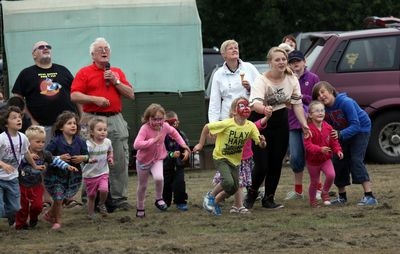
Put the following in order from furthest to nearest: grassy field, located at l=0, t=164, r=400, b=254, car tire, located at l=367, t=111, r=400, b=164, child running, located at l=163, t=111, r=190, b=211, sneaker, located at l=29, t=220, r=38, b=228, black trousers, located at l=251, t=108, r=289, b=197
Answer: car tire, located at l=367, t=111, r=400, b=164, child running, located at l=163, t=111, r=190, b=211, black trousers, located at l=251, t=108, r=289, b=197, sneaker, located at l=29, t=220, r=38, b=228, grassy field, located at l=0, t=164, r=400, b=254

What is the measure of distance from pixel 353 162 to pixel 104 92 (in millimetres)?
2798

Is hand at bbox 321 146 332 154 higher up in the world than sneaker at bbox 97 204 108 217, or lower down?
higher up

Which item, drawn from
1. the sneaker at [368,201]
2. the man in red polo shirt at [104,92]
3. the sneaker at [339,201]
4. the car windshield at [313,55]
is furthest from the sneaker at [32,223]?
the car windshield at [313,55]

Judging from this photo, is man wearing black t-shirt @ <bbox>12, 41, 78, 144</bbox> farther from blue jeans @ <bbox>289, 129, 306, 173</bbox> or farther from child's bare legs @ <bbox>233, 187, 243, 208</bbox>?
blue jeans @ <bbox>289, 129, 306, 173</bbox>

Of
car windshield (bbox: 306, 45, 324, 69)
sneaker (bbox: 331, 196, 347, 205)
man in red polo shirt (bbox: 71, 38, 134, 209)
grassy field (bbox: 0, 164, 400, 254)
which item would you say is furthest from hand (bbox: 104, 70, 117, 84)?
car windshield (bbox: 306, 45, 324, 69)

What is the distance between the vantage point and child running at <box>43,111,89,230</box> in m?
10.7

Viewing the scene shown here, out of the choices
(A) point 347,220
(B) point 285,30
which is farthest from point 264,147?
(B) point 285,30

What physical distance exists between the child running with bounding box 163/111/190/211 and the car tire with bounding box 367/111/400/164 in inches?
195

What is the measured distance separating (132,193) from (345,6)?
15544 mm

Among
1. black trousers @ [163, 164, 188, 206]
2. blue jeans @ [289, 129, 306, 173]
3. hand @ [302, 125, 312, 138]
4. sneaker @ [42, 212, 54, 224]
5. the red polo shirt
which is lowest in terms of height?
sneaker @ [42, 212, 54, 224]

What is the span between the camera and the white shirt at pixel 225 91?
1162cm

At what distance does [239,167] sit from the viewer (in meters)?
11.4

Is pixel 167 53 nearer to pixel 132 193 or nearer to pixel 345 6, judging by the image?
pixel 132 193

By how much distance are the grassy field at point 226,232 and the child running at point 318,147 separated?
1.08 feet
